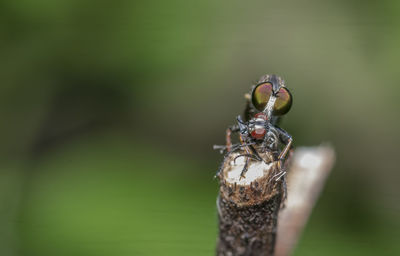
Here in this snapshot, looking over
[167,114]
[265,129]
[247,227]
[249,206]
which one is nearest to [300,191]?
[265,129]

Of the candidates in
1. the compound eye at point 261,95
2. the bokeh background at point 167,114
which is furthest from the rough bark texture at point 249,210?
the bokeh background at point 167,114

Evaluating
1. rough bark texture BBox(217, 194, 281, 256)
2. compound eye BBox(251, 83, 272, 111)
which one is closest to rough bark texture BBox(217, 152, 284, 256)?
rough bark texture BBox(217, 194, 281, 256)

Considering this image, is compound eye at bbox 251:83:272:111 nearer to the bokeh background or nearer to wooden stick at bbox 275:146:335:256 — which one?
wooden stick at bbox 275:146:335:256

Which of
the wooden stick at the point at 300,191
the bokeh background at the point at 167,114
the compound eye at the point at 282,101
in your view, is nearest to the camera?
the compound eye at the point at 282,101

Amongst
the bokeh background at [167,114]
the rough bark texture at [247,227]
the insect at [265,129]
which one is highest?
the bokeh background at [167,114]

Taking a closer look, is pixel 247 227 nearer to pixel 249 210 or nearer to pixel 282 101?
pixel 249 210

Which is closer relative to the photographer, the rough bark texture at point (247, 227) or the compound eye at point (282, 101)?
the rough bark texture at point (247, 227)

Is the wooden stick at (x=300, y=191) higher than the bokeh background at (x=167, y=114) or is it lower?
lower

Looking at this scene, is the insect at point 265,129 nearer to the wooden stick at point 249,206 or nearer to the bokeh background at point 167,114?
the wooden stick at point 249,206
